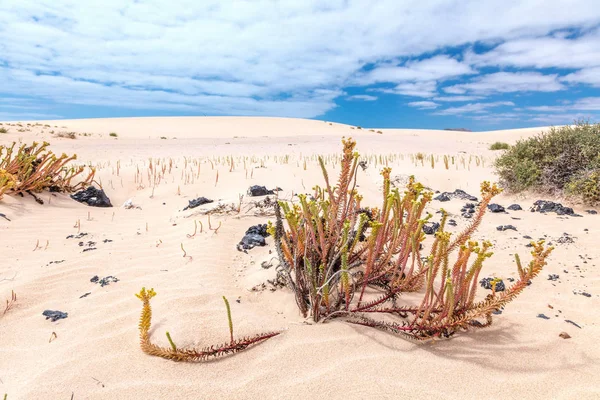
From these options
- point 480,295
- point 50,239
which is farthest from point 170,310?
point 50,239

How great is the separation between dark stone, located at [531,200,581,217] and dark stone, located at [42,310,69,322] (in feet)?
19.9

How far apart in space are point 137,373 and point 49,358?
606 mm

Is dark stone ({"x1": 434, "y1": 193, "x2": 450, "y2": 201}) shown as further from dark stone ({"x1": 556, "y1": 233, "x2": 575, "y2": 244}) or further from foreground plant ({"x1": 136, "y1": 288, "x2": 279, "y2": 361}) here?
foreground plant ({"x1": 136, "y1": 288, "x2": 279, "y2": 361})

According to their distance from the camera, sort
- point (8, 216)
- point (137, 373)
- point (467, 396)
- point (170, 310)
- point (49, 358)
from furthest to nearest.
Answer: point (8, 216) → point (170, 310) → point (49, 358) → point (137, 373) → point (467, 396)

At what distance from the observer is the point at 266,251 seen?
3.63 metres

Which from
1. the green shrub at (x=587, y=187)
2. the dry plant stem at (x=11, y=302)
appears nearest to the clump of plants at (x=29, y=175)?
the dry plant stem at (x=11, y=302)

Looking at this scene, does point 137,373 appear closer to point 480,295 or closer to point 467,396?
point 467,396

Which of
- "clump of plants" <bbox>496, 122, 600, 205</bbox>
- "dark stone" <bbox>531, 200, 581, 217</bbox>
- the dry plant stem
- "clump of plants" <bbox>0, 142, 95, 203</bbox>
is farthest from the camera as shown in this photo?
"clump of plants" <bbox>496, 122, 600, 205</bbox>

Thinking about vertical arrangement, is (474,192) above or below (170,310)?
above

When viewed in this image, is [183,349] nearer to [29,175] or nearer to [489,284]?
[489,284]

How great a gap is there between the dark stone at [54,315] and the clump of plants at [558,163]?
21.7 feet

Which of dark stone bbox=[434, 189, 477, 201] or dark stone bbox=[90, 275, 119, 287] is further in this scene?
dark stone bbox=[434, 189, 477, 201]

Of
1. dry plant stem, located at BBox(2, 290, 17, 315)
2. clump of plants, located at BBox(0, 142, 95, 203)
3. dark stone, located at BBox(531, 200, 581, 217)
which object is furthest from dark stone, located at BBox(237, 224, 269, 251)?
dark stone, located at BBox(531, 200, 581, 217)

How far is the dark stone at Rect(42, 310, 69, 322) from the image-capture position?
2.55m
